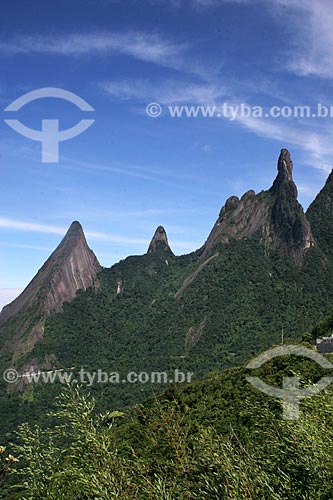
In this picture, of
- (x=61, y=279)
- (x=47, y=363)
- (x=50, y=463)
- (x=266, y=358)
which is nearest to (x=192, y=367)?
(x=47, y=363)

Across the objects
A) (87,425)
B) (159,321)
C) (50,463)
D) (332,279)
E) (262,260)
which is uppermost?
(262,260)

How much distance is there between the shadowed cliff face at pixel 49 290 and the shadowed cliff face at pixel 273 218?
1625 inches

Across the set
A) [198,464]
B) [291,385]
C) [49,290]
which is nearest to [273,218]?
[49,290]

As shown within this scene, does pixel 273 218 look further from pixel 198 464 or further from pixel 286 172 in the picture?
pixel 198 464

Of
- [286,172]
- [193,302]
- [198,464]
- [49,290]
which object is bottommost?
[198,464]

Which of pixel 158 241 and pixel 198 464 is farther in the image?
pixel 158 241

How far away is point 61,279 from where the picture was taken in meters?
127

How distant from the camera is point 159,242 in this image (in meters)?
160

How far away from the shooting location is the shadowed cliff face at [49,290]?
111688mm

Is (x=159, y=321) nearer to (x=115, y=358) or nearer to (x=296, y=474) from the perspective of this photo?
(x=115, y=358)

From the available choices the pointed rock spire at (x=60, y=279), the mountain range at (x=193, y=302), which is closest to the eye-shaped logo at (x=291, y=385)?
the mountain range at (x=193, y=302)

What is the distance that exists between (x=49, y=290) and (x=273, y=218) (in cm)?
6647

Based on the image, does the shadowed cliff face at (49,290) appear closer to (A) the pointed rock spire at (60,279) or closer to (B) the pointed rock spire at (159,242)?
(A) the pointed rock spire at (60,279)

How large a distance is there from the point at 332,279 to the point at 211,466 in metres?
103
